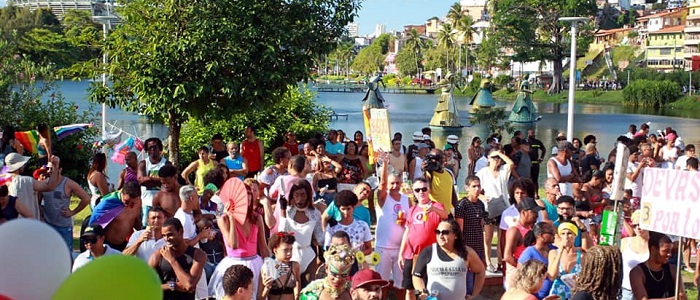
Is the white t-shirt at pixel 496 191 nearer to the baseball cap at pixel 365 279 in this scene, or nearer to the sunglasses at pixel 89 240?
the baseball cap at pixel 365 279

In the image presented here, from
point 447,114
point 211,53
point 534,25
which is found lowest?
point 447,114

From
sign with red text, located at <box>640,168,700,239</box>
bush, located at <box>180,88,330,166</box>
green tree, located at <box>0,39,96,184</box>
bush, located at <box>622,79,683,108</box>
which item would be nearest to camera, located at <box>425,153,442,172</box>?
sign with red text, located at <box>640,168,700,239</box>

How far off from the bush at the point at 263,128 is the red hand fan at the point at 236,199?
7341mm

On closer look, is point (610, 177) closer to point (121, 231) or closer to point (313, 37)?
point (313, 37)

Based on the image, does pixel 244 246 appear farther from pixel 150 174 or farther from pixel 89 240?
pixel 150 174

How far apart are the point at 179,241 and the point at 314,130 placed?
939cm

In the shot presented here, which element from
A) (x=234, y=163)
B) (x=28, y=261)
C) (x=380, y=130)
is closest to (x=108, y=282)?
(x=28, y=261)

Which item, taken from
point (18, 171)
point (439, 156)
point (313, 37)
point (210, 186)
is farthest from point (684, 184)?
point (313, 37)

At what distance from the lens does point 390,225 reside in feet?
23.3

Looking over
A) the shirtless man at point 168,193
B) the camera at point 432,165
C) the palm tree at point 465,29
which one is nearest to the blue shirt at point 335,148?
the camera at point 432,165

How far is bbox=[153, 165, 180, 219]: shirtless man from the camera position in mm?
7094

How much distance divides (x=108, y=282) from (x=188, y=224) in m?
4.00

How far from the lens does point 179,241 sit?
5.41 metres

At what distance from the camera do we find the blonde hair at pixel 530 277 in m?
4.95
